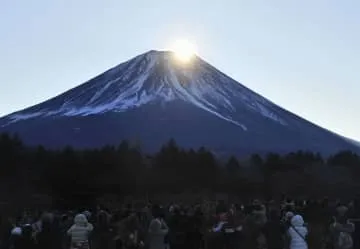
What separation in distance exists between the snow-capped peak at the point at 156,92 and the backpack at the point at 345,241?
10099cm

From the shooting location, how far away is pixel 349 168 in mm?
67750

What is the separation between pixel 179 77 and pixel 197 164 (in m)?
69.5

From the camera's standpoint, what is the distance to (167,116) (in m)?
120

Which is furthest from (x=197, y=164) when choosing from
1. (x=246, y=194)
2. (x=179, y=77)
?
(x=179, y=77)

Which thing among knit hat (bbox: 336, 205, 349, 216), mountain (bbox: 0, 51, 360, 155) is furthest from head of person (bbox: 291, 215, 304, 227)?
mountain (bbox: 0, 51, 360, 155)

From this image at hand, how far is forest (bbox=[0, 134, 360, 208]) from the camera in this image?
52.0 m

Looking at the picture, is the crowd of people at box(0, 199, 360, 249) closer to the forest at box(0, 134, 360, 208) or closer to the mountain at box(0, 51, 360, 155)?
the forest at box(0, 134, 360, 208)

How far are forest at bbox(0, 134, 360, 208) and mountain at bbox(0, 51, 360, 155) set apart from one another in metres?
40.0

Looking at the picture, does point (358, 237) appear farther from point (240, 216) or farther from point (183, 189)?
point (183, 189)

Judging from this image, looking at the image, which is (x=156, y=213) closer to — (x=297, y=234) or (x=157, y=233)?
(x=157, y=233)

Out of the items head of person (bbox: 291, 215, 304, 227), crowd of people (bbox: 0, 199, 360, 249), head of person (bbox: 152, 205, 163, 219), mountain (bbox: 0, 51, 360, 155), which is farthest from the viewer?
mountain (bbox: 0, 51, 360, 155)

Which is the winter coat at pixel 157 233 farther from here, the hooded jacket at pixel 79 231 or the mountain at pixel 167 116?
the mountain at pixel 167 116

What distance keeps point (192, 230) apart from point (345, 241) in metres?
2.96

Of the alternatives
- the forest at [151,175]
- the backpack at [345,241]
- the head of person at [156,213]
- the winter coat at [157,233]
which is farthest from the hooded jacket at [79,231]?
the forest at [151,175]
